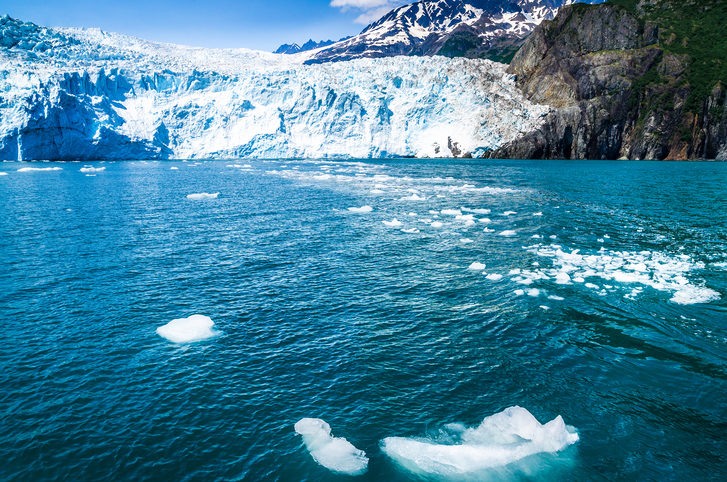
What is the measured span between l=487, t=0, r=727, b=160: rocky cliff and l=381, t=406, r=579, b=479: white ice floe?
10054 cm

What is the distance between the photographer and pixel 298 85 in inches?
3964

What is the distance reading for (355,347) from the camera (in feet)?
40.7

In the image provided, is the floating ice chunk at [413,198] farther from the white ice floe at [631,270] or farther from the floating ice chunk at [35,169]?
the floating ice chunk at [35,169]

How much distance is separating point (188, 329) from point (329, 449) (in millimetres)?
6766

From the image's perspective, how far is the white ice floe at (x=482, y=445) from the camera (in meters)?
8.19

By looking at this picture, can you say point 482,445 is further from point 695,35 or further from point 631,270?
point 695,35

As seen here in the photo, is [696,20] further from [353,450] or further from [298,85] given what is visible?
[353,450]

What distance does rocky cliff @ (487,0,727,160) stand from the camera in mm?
99250

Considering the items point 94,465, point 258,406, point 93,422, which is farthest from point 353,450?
point 93,422

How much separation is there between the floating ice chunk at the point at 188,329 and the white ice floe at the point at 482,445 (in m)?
Result: 7.00

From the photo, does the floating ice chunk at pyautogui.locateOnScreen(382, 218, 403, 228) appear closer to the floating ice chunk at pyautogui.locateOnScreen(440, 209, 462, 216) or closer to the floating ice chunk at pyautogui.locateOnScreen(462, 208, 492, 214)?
the floating ice chunk at pyautogui.locateOnScreen(440, 209, 462, 216)

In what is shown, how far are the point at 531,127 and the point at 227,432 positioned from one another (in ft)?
349

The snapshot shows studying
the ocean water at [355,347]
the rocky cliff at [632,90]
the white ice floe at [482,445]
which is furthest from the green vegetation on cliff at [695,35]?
the white ice floe at [482,445]

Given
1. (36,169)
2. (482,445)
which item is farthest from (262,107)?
(482,445)
